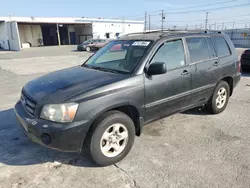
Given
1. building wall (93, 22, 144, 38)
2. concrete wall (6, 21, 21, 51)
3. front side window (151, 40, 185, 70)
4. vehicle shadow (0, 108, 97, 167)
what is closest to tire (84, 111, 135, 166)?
vehicle shadow (0, 108, 97, 167)

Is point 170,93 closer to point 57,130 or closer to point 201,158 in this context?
point 201,158

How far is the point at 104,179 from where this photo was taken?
2.70 metres

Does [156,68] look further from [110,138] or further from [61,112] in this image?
[61,112]

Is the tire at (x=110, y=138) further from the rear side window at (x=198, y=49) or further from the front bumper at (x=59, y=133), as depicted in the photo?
the rear side window at (x=198, y=49)

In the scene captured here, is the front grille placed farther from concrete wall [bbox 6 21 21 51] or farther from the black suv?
concrete wall [bbox 6 21 21 51]

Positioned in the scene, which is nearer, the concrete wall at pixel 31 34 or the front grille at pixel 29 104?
the front grille at pixel 29 104

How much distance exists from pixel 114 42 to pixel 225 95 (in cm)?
283

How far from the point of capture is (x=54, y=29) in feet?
133

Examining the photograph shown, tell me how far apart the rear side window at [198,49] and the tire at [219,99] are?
0.82 metres

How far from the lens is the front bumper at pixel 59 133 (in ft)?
8.39

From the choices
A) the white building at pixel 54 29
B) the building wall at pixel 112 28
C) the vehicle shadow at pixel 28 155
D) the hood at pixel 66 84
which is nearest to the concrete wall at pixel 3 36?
the white building at pixel 54 29

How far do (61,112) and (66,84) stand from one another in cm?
57

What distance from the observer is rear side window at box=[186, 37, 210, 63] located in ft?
12.9

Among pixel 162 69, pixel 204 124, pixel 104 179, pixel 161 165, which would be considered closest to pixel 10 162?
pixel 104 179
